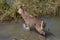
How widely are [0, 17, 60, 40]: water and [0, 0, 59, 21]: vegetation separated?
0.25 metres

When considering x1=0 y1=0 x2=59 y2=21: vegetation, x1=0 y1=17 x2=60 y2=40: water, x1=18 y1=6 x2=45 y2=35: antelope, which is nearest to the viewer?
x1=18 y1=6 x2=45 y2=35: antelope

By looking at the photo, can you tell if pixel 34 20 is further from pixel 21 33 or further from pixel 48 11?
pixel 48 11

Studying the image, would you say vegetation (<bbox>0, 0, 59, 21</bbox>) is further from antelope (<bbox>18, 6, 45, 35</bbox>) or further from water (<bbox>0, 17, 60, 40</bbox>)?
antelope (<bbox>18, 6, 45, 35</bbox>)

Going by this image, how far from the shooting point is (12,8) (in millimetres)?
6770

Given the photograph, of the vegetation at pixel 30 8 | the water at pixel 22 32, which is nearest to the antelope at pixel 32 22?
the water at pixel 22 32

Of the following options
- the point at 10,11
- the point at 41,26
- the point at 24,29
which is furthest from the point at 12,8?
the point at 41,26

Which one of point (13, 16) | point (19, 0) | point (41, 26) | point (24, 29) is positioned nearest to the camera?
point (41, 26)

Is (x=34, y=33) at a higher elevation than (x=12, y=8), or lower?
lower

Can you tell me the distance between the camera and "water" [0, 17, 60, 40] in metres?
5.69

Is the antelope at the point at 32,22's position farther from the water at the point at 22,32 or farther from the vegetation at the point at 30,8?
the vegetation at the point at 30,8

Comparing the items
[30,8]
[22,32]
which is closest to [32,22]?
[22,32]

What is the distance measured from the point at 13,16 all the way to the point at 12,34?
2.66 ft

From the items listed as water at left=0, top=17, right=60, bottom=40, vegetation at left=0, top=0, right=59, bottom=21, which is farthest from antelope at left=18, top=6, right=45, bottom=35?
vegetation at left=0, top=0, right=59, bottom=21

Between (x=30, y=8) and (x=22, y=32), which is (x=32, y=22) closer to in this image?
(x=22, y=32)
